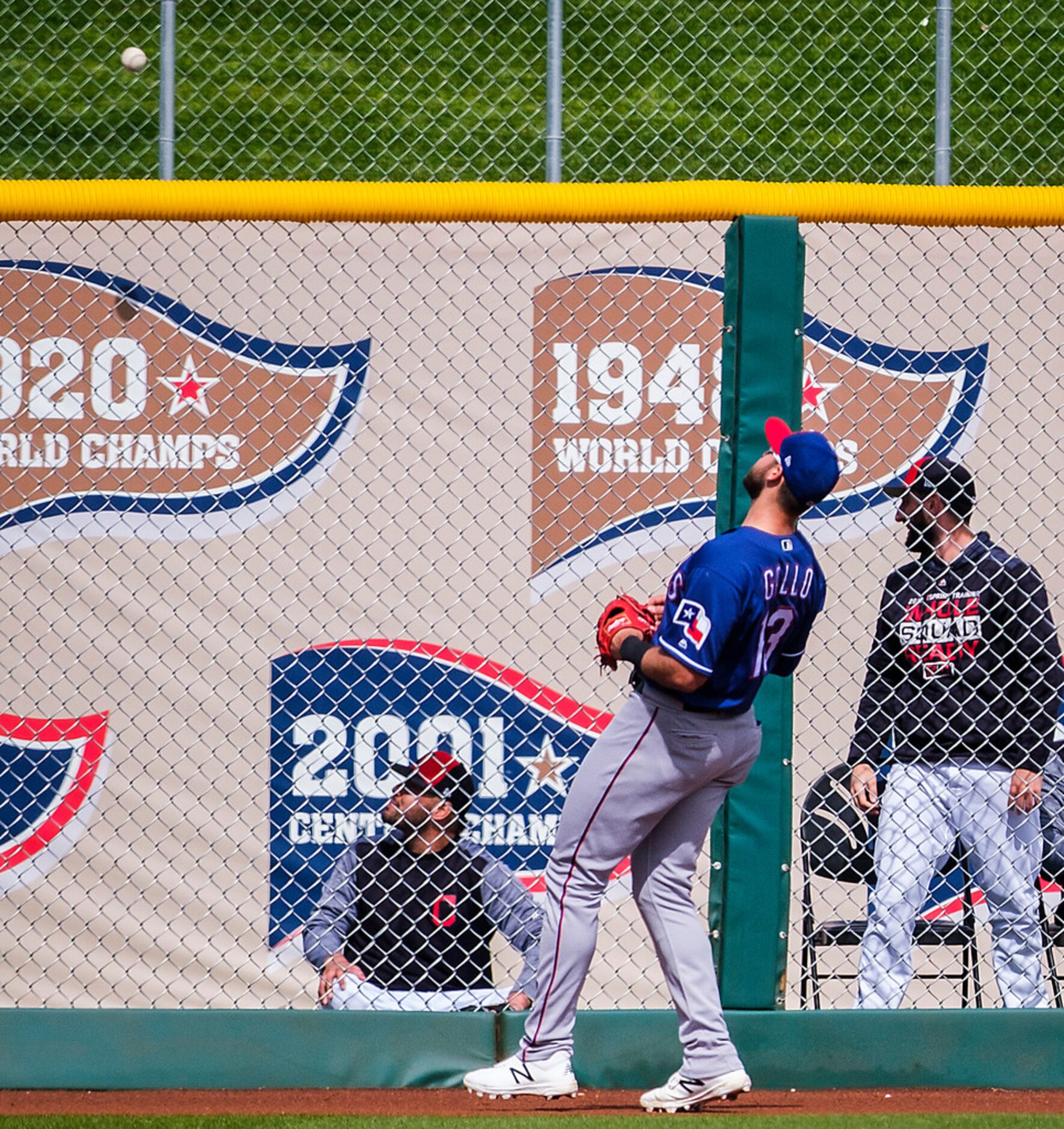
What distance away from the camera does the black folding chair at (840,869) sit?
403 centimetres

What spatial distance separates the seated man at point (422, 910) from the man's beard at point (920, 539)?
1452 mm

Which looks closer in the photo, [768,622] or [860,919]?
[768,622]

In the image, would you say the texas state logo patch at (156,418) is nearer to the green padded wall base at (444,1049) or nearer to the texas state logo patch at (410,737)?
the texas state logo patch at (410,737)

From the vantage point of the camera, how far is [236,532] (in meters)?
4.71

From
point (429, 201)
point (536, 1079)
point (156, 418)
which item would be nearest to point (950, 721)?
point (536, 1079)

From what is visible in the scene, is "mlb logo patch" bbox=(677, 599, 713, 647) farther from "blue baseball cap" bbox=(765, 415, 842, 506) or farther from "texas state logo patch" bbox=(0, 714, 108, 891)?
"texas state logo patch" bbox=(0, 714, 108, 891)

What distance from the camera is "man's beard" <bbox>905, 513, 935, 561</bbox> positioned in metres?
4.04

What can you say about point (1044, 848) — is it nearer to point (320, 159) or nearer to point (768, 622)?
point (768, 622)

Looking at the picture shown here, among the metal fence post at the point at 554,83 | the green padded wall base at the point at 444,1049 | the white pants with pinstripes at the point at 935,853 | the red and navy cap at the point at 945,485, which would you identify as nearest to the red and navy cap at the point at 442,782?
the green padded wall base at the point at 444,1049

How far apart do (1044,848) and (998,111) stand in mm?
4724

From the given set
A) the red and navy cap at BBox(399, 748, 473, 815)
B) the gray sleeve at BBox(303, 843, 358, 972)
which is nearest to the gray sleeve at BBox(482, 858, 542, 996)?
the red and navy cap at BBox(399, 748, 473, 815)

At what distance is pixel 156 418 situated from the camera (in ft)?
15.1

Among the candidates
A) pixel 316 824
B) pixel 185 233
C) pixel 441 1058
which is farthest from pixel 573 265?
pixel 441 1058

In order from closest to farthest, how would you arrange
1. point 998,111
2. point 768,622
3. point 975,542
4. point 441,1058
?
point 768,622, point 441,1058, point 975,542, point 998,111
